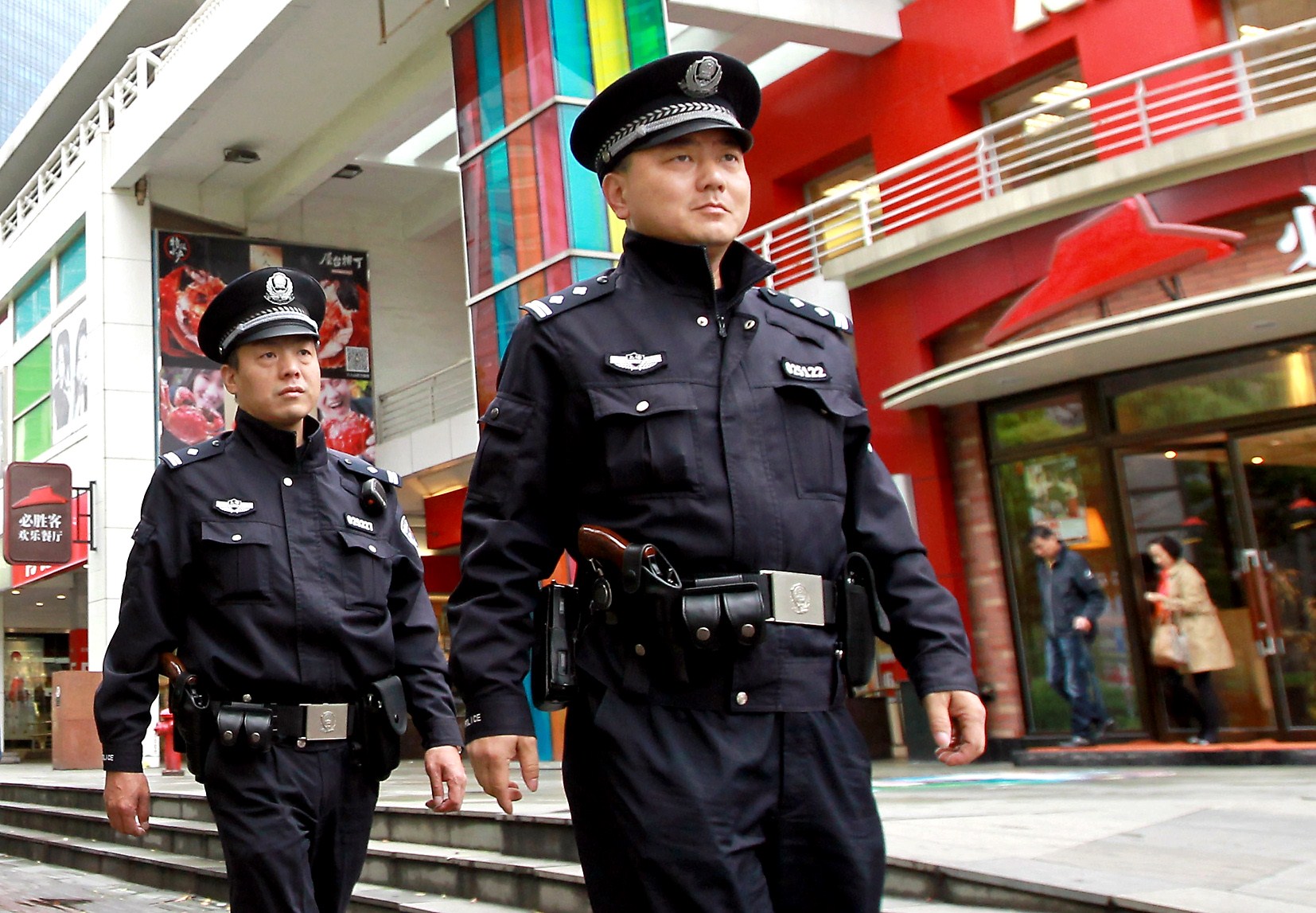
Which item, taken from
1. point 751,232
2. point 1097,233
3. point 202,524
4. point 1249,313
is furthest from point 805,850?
point 751,232

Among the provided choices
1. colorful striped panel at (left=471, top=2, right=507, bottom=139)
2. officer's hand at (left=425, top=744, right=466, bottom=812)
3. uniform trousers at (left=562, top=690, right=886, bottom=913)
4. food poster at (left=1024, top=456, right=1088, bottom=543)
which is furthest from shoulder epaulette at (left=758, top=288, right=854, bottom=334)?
colorful striped panel at (left=471, top=2, right=507, bottom=139)

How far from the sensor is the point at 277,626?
3.88 m

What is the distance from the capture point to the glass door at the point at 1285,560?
10.5 metres

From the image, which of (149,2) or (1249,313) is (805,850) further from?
(149,2)

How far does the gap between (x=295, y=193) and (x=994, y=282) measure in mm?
11253

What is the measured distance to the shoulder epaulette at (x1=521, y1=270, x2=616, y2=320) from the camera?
261 cm

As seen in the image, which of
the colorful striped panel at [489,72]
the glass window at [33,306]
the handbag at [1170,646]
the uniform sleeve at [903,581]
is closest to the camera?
the uniform sleeve at [903,581]

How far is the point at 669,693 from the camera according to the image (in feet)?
7.75

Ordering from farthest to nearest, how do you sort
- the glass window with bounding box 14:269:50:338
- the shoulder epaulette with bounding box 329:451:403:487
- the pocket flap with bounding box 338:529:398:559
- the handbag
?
1. the glass window with bounding box 14:269:50:338
2. the handbag
3. the shoulder epaulette with bounding box 329:451:403:487
4. the pocket flap with bounding box 338:529:398:559

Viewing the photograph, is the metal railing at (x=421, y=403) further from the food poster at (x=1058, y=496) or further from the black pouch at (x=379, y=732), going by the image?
the black pouch at (x=379, y=732)

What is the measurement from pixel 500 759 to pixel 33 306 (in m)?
24.0

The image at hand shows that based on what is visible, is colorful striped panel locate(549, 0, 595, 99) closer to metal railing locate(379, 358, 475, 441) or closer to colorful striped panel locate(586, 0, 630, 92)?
colorful striped panel locate(586, 0, 630, 92)

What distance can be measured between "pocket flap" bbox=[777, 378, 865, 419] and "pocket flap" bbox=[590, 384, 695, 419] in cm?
19

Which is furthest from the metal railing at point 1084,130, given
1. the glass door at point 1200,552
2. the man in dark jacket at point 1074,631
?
the man in dark jacket at point 1074,631
